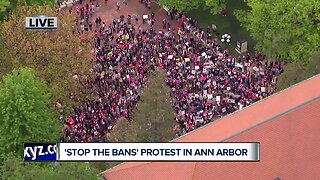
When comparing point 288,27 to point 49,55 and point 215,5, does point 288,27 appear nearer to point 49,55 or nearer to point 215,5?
point 215,5

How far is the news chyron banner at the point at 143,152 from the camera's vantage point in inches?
906

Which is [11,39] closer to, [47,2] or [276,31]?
[47,2]

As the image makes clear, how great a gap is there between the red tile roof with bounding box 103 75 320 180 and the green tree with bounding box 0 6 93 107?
14.0 metres

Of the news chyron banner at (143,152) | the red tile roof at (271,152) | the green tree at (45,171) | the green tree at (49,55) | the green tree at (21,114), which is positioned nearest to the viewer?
the news chyron banner at (143,152)

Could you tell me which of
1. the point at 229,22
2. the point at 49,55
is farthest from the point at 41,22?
the point at 229,22

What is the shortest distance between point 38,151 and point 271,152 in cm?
1864

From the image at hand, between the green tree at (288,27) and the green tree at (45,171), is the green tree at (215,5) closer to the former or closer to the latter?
the green tree at (288,27)

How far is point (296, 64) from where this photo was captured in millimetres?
53188

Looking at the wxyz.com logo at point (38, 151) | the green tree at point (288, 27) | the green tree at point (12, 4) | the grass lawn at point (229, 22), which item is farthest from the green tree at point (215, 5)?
the wxyz.com logo at point (38, 151)

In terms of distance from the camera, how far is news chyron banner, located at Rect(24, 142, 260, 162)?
23000mm

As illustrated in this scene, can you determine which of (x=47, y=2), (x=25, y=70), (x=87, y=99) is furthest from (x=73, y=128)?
(x=47, y=2)

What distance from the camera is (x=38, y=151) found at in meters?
23.2

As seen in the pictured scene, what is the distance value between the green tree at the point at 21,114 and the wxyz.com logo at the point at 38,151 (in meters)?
22.3

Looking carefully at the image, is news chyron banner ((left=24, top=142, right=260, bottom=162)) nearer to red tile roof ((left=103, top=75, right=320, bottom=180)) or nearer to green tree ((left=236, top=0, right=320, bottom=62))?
red tile roof ((left=103, top=75, right=320, bottom=180))
